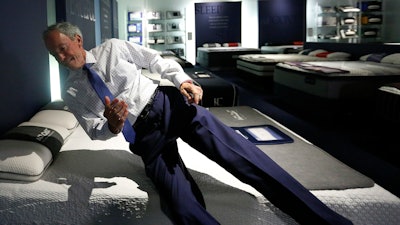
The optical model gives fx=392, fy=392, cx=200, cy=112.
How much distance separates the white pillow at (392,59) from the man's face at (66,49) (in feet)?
16.6

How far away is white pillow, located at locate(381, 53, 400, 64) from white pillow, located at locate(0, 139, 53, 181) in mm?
5178

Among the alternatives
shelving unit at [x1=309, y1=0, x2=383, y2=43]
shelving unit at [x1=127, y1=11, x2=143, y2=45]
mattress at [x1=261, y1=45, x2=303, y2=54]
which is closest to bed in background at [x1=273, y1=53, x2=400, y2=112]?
shelving unit at [x1=309, y1=0, x2=383, y2=43]

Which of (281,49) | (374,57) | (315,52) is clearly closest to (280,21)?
(281,49)

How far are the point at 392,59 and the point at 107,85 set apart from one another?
5073 millimetres

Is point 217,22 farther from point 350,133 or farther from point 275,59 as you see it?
point 350,133

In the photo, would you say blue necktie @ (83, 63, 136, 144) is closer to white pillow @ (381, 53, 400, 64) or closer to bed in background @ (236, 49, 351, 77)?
white pillow @ (381, 53, 400, 64)

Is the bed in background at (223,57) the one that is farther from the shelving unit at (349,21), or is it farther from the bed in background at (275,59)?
the bed in background at (275,59)

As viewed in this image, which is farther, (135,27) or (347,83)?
(135,27)

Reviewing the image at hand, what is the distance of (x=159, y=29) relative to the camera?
12.1 m

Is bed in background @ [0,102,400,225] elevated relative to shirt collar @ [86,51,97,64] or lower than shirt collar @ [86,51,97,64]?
lower

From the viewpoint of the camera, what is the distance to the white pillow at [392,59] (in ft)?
18.3

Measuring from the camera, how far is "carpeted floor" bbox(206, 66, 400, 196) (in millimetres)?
3189

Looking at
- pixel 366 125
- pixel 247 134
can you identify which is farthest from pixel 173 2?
pixel 247 134

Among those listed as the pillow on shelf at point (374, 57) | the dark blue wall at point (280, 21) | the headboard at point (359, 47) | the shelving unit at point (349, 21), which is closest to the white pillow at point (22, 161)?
the pillow on shelf at point (374, 57)
